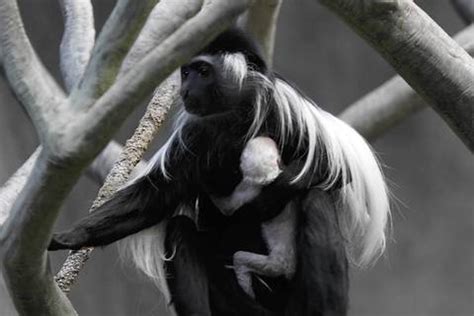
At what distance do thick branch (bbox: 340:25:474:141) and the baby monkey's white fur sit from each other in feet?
4.29

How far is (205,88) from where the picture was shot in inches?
86.3

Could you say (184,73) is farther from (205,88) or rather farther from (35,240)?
(35,240)

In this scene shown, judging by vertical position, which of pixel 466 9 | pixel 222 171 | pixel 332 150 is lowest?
pixel 466 9

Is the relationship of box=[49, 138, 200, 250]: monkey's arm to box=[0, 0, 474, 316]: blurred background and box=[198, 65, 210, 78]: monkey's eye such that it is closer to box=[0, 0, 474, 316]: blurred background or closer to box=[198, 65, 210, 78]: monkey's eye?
box=[198, 65, 210, 78]: monkey's eye

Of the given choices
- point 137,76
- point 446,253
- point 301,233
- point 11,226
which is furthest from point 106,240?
point 446,253

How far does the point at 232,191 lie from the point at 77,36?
2.53 ft

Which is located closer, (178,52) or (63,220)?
(178,52)

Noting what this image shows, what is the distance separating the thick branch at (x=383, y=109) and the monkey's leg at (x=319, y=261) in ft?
4.42

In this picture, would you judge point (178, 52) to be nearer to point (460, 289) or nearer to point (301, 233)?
point (301, 233)

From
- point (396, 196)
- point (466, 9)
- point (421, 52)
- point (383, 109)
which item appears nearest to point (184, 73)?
point (421, 52)

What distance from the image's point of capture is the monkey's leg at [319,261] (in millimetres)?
2121

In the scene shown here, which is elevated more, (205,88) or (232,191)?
(205,88)

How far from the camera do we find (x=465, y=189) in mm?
5113

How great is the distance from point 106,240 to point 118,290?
2.92m
